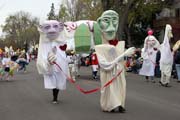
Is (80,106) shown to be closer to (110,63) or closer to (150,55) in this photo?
(110,63)

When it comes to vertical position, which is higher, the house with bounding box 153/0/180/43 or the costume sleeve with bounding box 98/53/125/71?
the house with bounding box 153/0/180/43

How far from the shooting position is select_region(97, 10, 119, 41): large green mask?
11.4 metres

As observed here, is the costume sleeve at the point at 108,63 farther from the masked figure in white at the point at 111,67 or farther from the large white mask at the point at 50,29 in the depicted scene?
the large white mask at the point at 50,29

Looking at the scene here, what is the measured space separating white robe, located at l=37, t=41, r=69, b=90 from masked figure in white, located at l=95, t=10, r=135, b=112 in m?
2.03

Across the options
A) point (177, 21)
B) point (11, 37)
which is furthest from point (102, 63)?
point (11, 37)


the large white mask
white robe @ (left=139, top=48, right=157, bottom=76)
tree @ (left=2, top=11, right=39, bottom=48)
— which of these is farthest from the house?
tree @ (left=2, top=11, right=39, bottom=48)

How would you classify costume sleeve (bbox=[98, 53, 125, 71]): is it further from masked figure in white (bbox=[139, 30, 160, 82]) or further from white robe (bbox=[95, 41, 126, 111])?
masked figure in white (bbox=[139, 30, 160, 82])

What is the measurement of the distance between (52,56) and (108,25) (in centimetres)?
221

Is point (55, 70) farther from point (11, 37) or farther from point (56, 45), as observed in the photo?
point (11, 37)

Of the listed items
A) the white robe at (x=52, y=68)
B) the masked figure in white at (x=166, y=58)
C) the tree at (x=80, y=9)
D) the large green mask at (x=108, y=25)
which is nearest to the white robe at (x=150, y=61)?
the masked figure in white at (x=166, y=58)

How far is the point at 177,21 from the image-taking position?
45062 mm

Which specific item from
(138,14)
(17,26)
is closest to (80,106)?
(138,14)

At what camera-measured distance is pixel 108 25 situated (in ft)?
37.8

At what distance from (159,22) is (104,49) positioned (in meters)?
37.5
